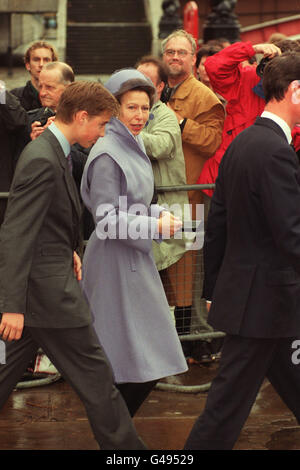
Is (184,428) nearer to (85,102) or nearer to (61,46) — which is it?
(85,102)

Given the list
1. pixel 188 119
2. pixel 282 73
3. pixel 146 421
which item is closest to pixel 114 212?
pixel 282 73

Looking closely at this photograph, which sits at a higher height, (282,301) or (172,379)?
(282,301)

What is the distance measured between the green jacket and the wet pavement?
3.09 feet

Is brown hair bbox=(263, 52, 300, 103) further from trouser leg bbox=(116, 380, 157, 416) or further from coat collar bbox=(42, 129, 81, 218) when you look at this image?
trouser leg bbox=(116, 380, 157, 416)

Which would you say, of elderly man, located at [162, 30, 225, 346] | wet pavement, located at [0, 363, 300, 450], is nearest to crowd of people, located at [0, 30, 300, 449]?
wet pavement, located at [0, 363, 300, 450]

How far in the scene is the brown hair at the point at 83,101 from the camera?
187 inches

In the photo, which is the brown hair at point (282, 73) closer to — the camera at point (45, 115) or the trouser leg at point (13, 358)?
the trouser leg at point (13, 358)

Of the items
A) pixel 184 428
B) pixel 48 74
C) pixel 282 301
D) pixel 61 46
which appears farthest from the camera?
pixel 61 46

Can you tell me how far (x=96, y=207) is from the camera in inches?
198

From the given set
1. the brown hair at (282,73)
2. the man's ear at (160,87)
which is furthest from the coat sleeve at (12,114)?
the brown hair at (282,73)

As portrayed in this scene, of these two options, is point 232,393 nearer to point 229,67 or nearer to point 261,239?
point 261,239
